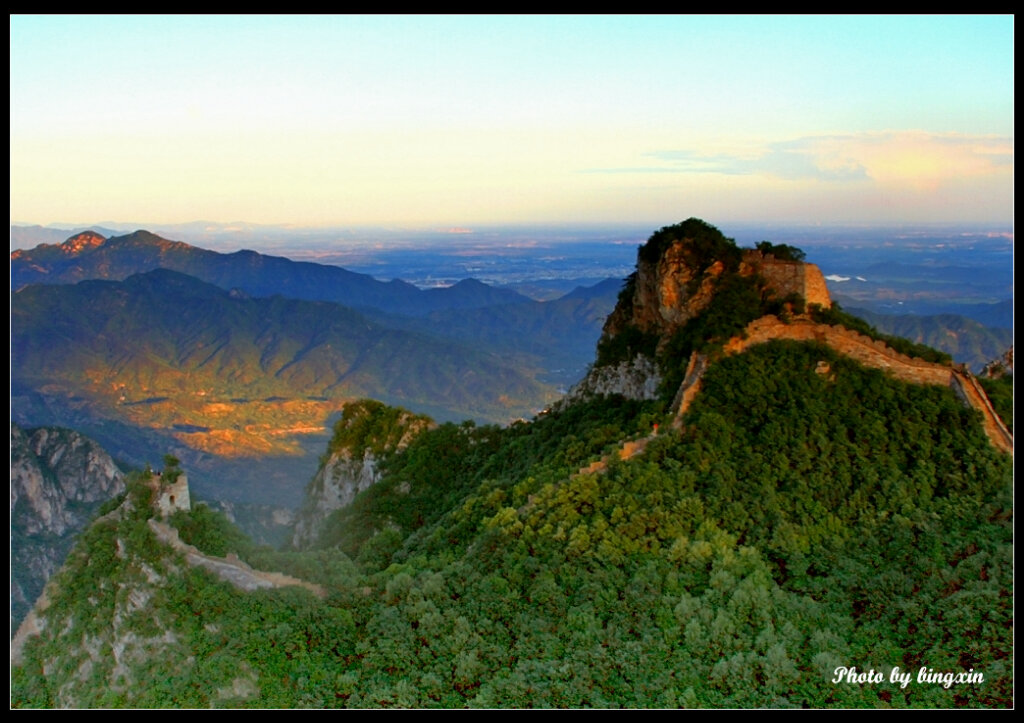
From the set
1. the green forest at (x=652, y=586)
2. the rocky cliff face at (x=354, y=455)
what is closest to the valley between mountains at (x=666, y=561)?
the green forest at (x=652, y=586)

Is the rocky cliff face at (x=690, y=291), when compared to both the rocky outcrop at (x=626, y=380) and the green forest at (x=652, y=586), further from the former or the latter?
the green forest at (x=652, y=586)

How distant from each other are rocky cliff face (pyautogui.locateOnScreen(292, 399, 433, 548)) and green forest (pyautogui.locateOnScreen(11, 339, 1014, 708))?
49.9 ft

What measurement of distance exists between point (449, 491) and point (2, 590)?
20224 millimetres

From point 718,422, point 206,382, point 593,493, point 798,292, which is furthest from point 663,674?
point 206,382

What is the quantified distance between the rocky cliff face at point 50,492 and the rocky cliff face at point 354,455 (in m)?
38.4

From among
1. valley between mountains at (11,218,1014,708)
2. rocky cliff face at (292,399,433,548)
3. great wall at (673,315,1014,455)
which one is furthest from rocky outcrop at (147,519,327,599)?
rocky cliff face at (292,399,433,548)

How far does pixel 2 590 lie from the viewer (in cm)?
1817

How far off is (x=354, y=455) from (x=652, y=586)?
2782cm

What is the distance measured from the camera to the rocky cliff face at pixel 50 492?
3000 inches

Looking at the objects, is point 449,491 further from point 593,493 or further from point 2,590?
point 2,590

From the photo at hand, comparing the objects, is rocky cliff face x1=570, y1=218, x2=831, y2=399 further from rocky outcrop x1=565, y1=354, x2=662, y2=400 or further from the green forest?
the green forest

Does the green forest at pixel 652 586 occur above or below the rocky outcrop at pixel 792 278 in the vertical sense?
below

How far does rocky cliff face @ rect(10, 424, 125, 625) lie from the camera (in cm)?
7619

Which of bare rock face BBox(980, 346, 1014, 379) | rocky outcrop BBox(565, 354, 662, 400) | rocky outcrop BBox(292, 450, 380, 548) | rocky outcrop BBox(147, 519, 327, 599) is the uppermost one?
bare rock face BBox(980, 346, 1014, 379)
